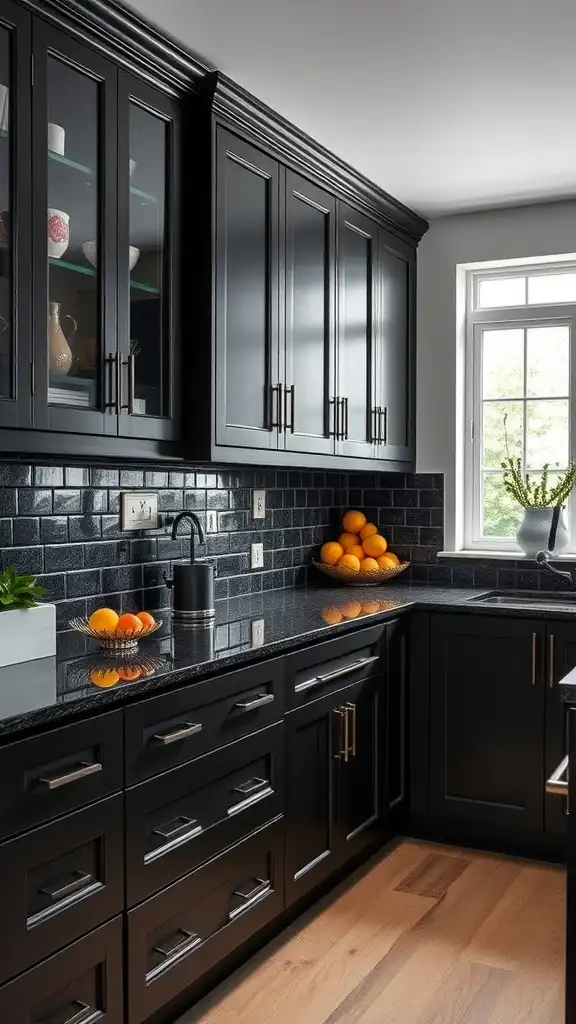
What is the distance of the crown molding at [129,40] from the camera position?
2145 mm

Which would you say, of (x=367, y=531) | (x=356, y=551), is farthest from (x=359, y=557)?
(x=367, y=531)

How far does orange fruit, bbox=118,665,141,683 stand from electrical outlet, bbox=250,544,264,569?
1.45 meters

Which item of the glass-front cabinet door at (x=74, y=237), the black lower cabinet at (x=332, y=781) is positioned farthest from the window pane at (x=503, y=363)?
the glass-front cabinet door at (x=74, y=237)

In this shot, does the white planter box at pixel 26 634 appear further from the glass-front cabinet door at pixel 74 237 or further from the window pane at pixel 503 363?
the window pane at pixel 503 363

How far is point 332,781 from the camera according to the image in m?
2.91

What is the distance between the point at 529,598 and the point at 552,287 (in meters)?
1.31

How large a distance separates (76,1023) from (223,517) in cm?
185

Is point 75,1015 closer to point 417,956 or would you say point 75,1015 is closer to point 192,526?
point 417,956

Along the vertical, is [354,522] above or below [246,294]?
below

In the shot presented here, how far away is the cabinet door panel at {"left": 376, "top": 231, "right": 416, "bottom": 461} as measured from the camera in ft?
12.5

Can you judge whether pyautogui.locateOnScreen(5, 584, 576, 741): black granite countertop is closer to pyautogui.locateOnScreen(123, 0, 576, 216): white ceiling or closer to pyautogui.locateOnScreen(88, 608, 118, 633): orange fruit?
pyautogui.locateOnScreen(88, 608, 118, 633): orange fruit

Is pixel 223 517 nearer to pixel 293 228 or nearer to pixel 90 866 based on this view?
pixel 293 228

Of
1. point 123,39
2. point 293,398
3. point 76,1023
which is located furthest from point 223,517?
point 76,1023

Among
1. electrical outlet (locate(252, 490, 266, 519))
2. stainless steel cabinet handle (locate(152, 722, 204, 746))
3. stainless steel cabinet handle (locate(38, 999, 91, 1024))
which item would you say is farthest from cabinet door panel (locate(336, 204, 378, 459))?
stainless steel cabinet handle (locate(38, 999, 91, 1024))
